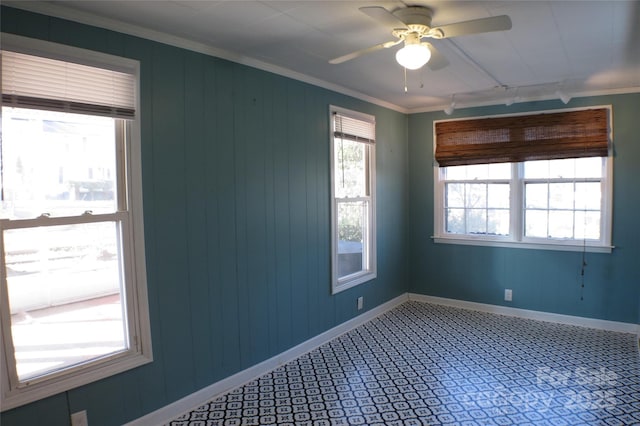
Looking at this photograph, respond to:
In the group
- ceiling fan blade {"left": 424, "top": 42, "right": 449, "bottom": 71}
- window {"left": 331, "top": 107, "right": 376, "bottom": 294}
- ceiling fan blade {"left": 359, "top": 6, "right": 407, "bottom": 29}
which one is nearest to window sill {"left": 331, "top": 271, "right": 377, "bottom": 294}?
window {"left": 331, "top": 107, "right": 376, "bottom": 294}

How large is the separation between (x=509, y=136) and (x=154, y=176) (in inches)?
148

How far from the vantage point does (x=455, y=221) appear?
516 centimetres

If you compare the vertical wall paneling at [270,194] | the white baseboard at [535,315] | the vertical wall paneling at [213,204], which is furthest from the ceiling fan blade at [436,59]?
the white baseboard at [535,315]

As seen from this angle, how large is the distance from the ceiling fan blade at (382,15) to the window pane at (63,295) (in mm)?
1775

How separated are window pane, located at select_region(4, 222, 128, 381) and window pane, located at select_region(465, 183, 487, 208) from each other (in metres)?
3.91

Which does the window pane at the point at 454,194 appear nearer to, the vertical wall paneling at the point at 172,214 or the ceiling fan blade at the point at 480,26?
the ceiling fan blade at the point at 480,26

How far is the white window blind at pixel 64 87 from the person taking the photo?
6.64 feet

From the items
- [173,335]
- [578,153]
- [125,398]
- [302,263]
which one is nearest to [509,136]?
[578,153]

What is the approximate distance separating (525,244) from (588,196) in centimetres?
78

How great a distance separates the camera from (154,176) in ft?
8.48

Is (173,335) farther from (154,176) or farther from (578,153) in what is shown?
(578,153)

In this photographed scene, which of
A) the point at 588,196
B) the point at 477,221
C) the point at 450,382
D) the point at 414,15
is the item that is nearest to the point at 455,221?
the point at 477,221

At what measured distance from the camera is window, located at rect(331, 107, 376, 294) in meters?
4.11

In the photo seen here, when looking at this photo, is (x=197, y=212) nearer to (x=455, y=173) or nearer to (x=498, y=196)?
(x=455, y=173)
